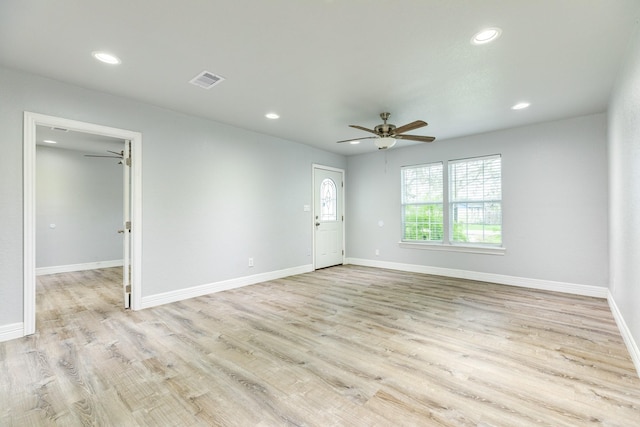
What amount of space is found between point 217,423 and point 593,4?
3577 millimetres

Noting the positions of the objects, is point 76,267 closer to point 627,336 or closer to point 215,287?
point 215,287

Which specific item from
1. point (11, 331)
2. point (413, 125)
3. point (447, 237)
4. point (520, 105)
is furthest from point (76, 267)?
point (520, 105)

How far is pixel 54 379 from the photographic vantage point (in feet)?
7.06

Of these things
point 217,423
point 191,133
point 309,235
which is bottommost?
point 217,423

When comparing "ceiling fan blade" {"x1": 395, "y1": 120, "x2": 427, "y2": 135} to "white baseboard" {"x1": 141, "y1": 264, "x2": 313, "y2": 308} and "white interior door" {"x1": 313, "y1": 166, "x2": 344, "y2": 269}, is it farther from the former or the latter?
"white baseboard" {"x1": 141, "y1": 264, "x2": 313, "y2": 308}

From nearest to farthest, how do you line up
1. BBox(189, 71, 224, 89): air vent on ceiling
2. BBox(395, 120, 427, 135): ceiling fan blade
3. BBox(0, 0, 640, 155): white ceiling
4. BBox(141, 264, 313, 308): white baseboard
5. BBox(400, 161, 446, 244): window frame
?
BBox(0, 0, 640, 155): white ceiling → BBox(189, 71, 224, 89): air vent on ceiling → BBox(395, 120, 427, 135): ceiling fan blade → BBox(141, 264, 313, 308): white baseboard → BBox(400, 161, 446, 244): window frame

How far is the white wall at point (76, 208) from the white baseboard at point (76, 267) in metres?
0.07

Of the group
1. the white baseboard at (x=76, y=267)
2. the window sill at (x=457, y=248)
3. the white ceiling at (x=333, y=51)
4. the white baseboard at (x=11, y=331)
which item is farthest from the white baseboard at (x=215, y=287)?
the white baseboard at (x=76, y=267)

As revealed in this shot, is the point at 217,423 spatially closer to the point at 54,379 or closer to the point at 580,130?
the point at 54,379

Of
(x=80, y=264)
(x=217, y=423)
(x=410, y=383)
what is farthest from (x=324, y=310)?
(x=80, y=264)

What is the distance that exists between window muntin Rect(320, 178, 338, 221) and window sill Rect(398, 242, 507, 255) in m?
1.64

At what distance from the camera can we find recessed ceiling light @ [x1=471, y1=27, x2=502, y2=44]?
2262mm

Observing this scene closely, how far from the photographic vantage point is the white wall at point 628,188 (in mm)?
2230

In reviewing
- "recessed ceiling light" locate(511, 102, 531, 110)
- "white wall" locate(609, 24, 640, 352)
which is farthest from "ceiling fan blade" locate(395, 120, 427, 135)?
"white wall" locate(609, 24, 640, 352)
